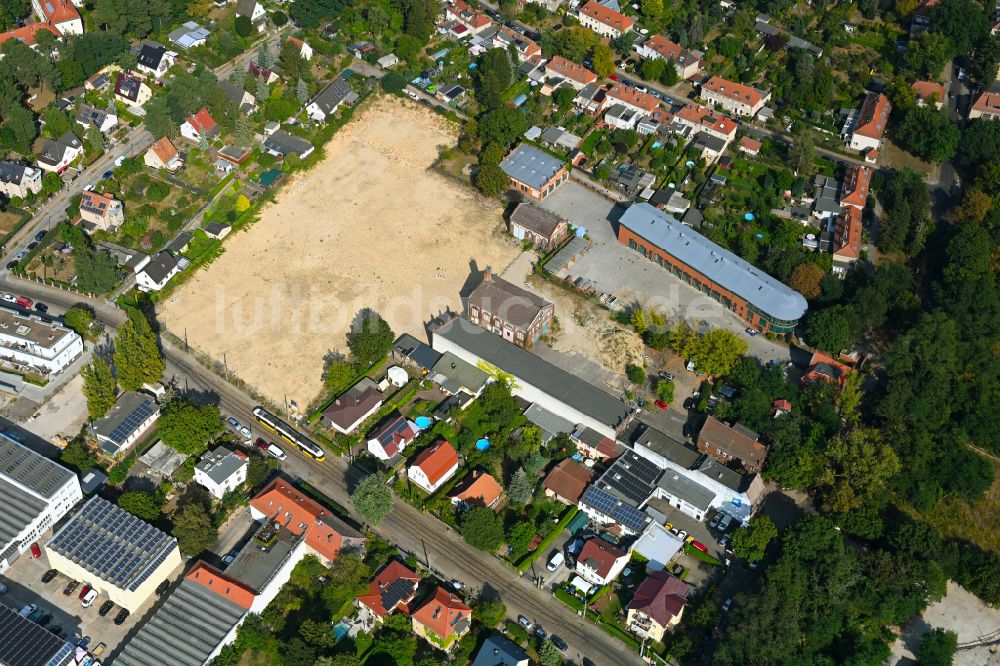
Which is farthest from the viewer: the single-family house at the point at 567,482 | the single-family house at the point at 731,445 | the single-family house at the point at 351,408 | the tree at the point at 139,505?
the single-family house at the point at 351,408

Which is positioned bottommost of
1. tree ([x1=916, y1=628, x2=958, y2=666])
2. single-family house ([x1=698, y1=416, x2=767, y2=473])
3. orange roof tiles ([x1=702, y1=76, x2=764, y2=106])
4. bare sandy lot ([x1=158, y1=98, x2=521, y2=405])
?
tree ([x1=916, y1=628, x2=958, y2=666])

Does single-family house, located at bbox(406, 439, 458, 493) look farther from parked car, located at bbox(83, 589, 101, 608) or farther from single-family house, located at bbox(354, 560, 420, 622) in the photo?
parked car, located at bbox(83, 589, 101, 608)

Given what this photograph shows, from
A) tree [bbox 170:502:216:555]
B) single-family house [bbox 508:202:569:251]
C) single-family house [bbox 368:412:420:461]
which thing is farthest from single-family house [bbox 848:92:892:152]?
tree [bbox 170:502:216:555]

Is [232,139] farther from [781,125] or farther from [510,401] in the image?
[781,125]

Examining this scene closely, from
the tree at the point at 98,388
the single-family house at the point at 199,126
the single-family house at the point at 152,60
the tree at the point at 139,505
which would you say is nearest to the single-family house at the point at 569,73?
the single-family house at the point at 199,126

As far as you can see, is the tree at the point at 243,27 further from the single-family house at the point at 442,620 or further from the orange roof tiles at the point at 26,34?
the single-family house at the point at 442,620

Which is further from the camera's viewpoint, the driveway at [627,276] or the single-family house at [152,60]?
the single-family house at [152,60]

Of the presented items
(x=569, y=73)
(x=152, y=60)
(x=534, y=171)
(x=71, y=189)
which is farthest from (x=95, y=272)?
(x=569, y=73)
